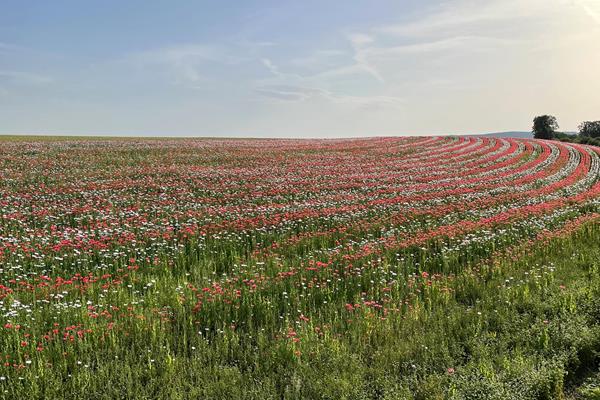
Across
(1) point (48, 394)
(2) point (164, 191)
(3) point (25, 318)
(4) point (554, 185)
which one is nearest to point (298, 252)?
(3) point (25, 318)

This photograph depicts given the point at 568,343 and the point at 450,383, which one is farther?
the point at 568,343

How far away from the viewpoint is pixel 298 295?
898cm

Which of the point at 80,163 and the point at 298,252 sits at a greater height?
the point at 80,163

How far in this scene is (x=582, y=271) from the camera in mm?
10117

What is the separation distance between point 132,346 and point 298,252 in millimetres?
6316

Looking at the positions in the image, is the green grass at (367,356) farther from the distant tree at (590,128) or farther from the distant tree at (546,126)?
the distant tree at (590,128)

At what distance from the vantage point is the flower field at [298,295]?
609 centimetres

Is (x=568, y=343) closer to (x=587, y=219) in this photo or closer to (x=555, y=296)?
(x=555, y=296)

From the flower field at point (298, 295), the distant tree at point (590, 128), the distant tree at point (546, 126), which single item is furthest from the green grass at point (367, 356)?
the distant tree at point (590, 128)

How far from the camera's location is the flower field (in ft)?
20.0

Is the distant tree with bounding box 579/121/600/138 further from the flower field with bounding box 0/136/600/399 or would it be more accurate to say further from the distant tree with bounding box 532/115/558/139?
the flower field with bounding box 0/136/600/399

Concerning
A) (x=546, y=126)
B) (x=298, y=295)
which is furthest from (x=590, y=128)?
(x=298, y=295)

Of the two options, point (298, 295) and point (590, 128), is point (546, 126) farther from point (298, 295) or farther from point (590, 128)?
point (298, 295)

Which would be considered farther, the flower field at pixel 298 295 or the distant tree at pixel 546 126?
the distant tree at pixel 546 126
